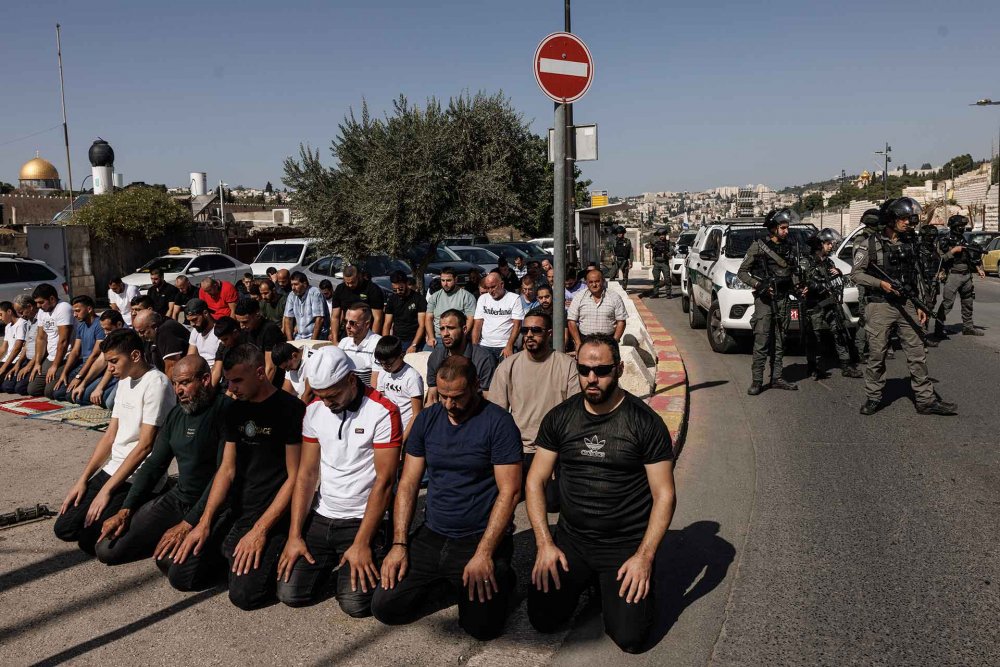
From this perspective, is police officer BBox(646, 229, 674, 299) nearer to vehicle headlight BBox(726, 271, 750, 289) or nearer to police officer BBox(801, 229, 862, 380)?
vehicle headlight BBox(726, 271, 750, 289)

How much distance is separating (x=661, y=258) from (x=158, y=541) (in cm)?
1767

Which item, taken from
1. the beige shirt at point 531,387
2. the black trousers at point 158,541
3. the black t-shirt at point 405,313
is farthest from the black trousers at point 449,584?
the black t-shirt at point 405,313

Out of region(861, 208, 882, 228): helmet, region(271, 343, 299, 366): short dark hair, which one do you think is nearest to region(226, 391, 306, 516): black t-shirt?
region(271, 343, 299, 366): short dark hair

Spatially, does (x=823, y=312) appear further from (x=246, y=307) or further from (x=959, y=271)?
(x=246, y=307)

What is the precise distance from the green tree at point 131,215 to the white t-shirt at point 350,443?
25.0m

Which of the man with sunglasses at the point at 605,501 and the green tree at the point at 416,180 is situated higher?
the green tree at the point at 416,180

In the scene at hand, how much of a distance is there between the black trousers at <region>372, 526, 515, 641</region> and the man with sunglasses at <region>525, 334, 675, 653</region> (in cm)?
19

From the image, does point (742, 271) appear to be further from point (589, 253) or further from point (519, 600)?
point (589, 253)

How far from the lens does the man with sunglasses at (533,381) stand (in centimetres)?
589

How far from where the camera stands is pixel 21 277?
731 inches

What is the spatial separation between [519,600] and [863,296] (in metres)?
6.32

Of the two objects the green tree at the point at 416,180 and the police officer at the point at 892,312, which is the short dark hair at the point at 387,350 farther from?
the green tree at the point at 416,180

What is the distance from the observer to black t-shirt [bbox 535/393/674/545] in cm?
406

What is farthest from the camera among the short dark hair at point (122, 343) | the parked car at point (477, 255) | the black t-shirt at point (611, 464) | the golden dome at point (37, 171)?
the golden dome at point (37, 171)
